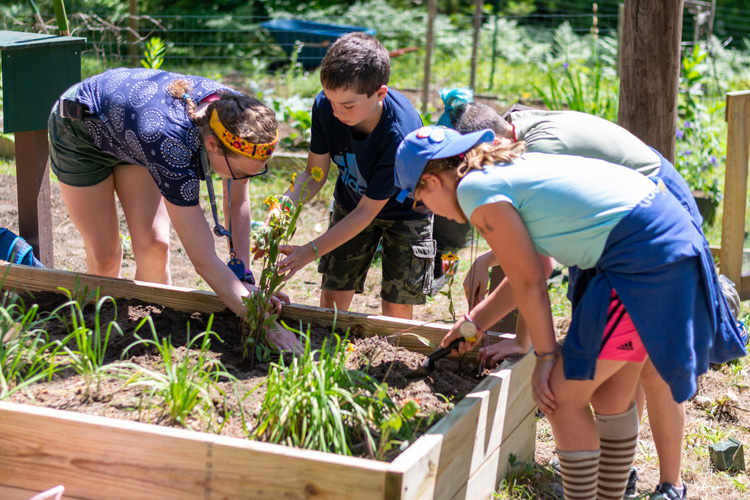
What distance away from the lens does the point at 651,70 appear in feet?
11.0

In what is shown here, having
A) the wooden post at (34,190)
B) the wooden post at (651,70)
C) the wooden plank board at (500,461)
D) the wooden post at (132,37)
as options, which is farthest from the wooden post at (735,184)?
the wooden post at (132,37)

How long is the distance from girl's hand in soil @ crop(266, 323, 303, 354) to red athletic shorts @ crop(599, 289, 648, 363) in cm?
107

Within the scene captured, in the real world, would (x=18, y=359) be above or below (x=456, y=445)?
above

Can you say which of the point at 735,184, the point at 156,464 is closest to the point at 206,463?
the point at 156,464

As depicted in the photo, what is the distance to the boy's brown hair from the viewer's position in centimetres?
256

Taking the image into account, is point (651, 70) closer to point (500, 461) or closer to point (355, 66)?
point (355, 66)

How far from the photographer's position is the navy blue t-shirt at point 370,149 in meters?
2.79

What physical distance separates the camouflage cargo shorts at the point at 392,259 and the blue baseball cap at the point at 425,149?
3.41 feet

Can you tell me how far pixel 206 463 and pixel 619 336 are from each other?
1205mm

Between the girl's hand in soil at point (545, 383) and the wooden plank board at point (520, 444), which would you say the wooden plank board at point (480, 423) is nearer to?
the wooden plank board at point (520, 444)

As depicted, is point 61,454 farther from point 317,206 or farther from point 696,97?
point 696,97

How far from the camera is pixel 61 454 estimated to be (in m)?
2.02

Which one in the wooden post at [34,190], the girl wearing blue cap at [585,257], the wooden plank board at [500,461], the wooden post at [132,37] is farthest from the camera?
the wooden post at [132,37]

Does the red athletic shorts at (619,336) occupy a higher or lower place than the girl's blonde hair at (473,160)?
lower
